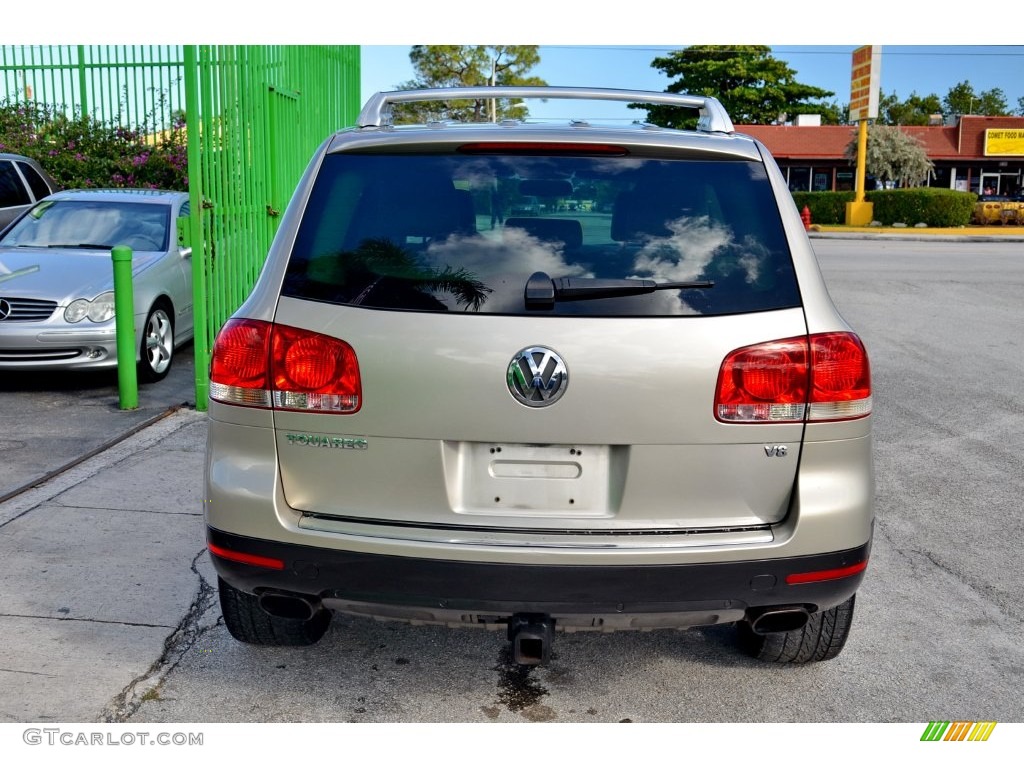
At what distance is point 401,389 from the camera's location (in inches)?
117

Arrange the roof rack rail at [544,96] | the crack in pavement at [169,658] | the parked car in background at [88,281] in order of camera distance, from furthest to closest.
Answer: the parked car in background at [88,281]
the roof rack rail at [544,96]
the crack in pavement at [169,658]

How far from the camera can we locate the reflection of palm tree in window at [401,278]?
118 inches

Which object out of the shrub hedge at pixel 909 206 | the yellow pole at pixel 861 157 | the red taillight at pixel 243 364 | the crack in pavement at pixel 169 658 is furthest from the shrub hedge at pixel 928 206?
the red taillight at pixel 243 364

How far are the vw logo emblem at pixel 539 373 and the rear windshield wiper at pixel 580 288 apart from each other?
0.14 meters

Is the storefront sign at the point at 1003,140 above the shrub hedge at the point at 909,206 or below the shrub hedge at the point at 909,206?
above

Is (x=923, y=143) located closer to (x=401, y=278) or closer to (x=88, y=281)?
(x=88, y=281)

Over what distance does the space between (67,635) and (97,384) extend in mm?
5223

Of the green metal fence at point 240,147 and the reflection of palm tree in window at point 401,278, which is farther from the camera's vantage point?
the green metal fence at point 240,147

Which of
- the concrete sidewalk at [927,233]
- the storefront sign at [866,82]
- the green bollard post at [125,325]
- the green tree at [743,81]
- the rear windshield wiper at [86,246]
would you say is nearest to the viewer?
the green bollard post at [125,325]

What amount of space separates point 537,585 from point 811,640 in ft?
4.07

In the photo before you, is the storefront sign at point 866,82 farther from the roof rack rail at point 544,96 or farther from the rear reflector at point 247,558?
the rear reflector at point 247,558

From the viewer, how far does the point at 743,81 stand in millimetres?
61156

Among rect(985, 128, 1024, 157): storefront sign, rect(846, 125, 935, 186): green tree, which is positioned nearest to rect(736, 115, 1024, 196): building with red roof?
rect(985, 128, 1024, 157): storefront sign
